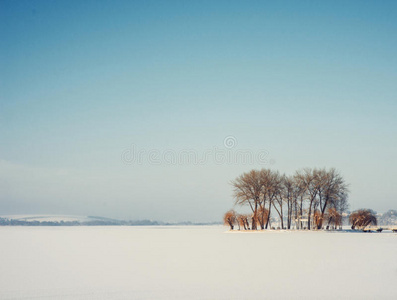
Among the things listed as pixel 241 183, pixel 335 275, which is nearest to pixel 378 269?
pixel 335 275

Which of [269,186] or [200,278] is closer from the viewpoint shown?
[200,278]

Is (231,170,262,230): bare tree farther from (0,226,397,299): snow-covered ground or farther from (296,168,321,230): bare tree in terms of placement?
(0,226,397,299): snow-covered ground

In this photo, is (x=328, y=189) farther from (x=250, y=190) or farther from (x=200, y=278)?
(x=200, y=278)

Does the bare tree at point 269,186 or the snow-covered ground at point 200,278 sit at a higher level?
the bare tree at point 269,186

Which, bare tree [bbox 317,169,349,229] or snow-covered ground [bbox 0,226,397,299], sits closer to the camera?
snow-covered ground [bbox 0,226,397,299]

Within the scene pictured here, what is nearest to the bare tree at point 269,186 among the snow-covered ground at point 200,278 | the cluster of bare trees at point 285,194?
the cluster of bare trees at point 285,194

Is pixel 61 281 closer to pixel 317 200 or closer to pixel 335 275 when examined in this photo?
pixel 335 275

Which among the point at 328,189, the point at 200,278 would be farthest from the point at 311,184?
Result: the point at 200,278

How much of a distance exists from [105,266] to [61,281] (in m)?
3.73

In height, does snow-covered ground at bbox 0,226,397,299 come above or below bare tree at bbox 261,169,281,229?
below

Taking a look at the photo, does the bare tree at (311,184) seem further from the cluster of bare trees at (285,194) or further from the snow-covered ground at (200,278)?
the snow-covered ground at (200,278)

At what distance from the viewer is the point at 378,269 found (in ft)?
51.4

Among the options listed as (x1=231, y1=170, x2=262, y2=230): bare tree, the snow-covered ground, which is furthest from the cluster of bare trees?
the snow-covered ground

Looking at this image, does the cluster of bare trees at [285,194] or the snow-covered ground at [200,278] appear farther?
the cluster of bare trees at [285,194]
